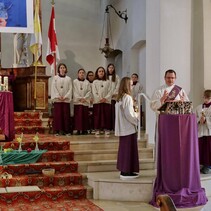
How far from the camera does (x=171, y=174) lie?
6.38 m

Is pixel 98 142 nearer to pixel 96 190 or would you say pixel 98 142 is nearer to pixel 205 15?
pixel 96 190

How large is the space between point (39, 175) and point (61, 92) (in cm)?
287

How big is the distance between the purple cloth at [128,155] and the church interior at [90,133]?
223 mm

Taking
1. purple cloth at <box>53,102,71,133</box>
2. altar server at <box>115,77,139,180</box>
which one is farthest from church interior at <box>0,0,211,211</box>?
purple cloth at <box>53,102,71,133</box>

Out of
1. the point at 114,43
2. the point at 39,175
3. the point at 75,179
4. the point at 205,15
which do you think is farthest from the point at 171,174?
the point at 114,43

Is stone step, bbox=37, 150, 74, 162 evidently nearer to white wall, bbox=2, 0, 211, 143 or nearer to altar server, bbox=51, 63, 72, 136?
white wall, bbox=2, 0, 211, 143

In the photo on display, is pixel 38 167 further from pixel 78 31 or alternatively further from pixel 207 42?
pixel 78 31

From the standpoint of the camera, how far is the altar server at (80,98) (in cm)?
991

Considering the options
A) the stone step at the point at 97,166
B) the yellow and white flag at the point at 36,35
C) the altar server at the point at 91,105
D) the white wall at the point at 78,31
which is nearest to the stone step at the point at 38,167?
the stone step at the point at 97,166

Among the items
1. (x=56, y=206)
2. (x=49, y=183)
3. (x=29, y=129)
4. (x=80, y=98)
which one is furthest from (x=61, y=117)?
(x=56, y=206)

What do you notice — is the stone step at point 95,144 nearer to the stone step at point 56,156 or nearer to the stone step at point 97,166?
the stone step at point 56,156

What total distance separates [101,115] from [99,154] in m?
2.08

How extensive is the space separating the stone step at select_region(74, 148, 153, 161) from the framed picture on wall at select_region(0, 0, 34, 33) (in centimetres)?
227

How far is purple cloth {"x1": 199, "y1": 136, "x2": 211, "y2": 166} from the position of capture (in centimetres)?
786
